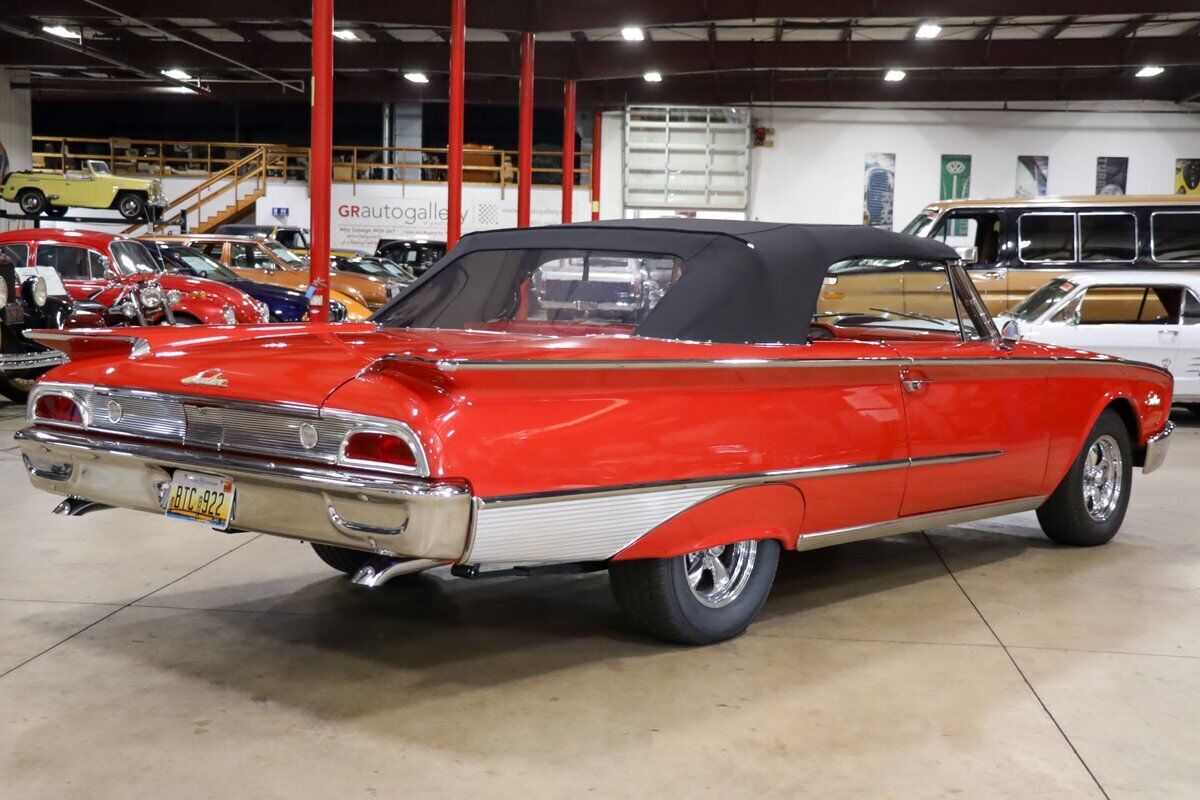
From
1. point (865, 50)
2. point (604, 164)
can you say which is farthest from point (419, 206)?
point (865, 50)

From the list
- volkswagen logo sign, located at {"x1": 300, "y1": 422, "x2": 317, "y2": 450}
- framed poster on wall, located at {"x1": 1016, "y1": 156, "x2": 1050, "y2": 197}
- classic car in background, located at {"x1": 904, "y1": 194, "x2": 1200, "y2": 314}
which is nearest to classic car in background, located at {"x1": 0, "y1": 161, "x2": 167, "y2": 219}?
classic car in background, located at {"x1": 904, "y1": 194, "x2": 1200, "y2": 314}

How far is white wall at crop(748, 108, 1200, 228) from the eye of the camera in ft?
85.9

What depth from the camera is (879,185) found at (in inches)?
1055

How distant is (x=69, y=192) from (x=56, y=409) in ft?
76.0

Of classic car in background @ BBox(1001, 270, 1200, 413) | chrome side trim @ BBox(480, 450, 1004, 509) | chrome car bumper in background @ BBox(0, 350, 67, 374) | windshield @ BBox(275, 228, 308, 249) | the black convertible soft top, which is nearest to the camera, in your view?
chrome side trim @ BBox(480, 450, 1004, 509)

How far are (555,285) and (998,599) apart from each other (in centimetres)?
211

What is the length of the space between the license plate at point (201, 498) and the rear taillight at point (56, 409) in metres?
0.53

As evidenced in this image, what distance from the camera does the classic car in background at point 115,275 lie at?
1088 cm

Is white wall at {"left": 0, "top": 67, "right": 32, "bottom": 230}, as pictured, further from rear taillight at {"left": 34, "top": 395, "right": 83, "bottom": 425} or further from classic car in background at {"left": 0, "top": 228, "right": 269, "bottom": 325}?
rear taillight at {"left": 34, "top": 395, "right": 83, "bottom": 425}

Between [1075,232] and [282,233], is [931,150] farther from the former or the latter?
[1075,232]

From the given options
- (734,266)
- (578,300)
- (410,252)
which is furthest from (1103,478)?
(410,252)

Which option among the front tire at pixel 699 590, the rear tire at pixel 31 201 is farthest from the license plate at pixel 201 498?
the rear tire at pixel 31 201

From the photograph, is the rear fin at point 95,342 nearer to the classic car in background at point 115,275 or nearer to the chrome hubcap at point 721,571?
the chrome hubcap at point 721,571

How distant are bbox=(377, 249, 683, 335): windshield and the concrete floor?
3.39ft
